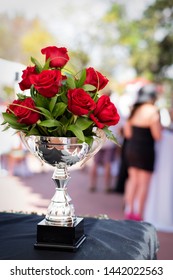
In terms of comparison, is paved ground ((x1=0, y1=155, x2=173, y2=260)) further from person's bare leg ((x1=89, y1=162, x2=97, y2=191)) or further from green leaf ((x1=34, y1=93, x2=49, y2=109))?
green leaf ((x1=34, y1=93, x2=49, y2=109))

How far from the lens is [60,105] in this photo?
1.39 metres

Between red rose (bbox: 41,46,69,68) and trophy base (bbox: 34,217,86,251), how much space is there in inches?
17.9

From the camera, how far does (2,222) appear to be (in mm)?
1704

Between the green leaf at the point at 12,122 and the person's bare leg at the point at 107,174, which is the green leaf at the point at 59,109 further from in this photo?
the person's bare leg at the point at 107,174

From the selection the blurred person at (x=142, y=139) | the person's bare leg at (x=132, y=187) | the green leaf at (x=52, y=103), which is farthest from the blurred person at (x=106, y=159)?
the green leaf at (x=52, y=103)

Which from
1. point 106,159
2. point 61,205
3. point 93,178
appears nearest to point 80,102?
point 61,205

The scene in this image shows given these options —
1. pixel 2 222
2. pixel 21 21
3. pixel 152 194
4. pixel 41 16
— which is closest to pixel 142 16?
pixel 41 16

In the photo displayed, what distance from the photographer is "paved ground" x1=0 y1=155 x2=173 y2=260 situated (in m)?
5.19

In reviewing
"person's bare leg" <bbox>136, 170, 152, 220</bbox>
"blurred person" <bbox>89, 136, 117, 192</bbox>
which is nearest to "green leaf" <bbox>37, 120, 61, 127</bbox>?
"person's bare leg" <bbox>136, 170, 152, 220</bbox>

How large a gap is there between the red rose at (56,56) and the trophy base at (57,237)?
1.49ft

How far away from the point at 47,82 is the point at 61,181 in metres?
0.29

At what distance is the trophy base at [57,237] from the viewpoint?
140cm
